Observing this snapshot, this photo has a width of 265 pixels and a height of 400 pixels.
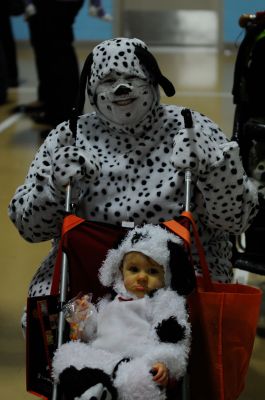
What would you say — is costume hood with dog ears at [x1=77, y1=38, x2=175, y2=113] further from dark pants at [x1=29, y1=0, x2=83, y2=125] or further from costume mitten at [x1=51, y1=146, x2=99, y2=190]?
dark pants at [x1=29, y1=0, x2=83, y2=125]

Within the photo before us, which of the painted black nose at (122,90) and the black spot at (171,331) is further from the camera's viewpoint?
the painted black nose at (122,90)

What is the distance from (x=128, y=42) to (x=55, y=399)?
112 centimetres

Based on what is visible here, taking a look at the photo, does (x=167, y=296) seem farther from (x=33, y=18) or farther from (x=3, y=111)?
(x=3, y=111)

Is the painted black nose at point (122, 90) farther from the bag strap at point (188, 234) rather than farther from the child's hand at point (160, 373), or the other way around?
the child's hand at point (160, 373)

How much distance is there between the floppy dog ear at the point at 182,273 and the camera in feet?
7.66

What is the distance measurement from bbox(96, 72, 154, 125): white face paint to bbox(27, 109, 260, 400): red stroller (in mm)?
180

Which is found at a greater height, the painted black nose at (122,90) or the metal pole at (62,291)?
the painted black nose at (122,90)

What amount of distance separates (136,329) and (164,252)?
219 millimetres

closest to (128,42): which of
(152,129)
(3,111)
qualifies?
(152,129)

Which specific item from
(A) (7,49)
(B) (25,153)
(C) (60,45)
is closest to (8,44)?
(A) (7,49)

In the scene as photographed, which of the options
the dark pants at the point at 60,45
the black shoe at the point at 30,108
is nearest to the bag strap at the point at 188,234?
the dark pants at the point at 60,45

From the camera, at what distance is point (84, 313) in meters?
2.37

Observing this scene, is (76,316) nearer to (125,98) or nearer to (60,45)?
(125,98)

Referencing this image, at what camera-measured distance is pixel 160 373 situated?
218 centimetres
